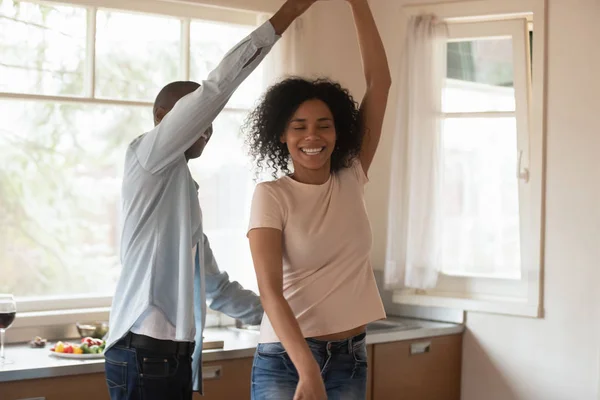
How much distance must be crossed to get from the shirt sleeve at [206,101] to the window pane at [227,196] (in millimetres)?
1717

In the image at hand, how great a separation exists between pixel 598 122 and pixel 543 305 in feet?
2.67

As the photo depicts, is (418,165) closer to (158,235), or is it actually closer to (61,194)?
(61,194)

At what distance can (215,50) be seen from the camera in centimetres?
386

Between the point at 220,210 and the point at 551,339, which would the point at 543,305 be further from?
the point at 220,210

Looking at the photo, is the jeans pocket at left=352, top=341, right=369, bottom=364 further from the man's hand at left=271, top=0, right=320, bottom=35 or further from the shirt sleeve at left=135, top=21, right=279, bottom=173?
the man's hand at left=271, top=0, right=320, bottom=35

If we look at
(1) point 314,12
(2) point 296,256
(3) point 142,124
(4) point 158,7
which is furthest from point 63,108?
(2) point 296,256

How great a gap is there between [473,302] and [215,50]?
5.27 feet

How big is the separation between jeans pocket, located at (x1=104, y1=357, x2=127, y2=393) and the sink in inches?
65.3

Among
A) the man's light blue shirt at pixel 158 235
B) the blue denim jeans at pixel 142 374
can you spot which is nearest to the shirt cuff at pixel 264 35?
the man's light blue shirt at pixel 158 235

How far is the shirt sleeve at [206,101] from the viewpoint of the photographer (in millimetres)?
2004

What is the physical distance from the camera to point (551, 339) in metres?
3.80

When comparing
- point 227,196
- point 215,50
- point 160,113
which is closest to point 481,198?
point 227,196

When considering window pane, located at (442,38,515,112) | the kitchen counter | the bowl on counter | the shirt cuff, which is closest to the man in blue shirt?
the shirt cuff

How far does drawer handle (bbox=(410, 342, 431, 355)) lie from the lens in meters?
3.79
